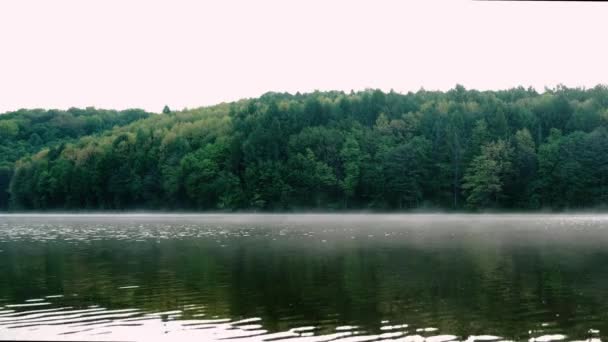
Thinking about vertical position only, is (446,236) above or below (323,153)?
below

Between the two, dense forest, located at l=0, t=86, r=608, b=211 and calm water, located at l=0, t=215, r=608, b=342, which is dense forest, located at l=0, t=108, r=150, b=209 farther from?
calm water, located at l=0, t=215, r=608, b=342

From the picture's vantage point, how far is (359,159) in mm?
122688

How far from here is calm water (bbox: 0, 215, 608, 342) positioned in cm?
1788

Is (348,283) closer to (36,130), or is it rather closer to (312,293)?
(312,293)

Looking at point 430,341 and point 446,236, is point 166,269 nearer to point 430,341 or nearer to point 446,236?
point 430,341

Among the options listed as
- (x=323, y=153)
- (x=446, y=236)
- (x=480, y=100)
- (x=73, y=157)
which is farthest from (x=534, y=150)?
(x=73, y=157)

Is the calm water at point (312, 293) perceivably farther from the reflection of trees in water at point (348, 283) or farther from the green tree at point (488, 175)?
the green tree at point (488, 175)

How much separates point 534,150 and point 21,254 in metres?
90.6

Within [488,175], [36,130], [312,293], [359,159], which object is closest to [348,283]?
[312,293]

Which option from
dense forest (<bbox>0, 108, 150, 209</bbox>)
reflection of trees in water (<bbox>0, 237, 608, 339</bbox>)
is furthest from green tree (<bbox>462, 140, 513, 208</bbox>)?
dense forest (<bbox>0, 108, 150, 209</bbox>)

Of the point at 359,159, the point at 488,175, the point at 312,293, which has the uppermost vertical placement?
the point at 359,159

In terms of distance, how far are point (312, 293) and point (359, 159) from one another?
99.7m

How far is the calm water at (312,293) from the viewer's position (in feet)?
58.6

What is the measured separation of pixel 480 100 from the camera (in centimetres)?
13725
